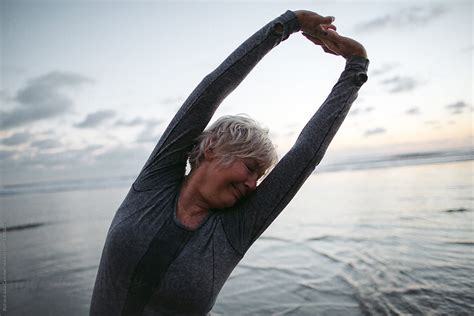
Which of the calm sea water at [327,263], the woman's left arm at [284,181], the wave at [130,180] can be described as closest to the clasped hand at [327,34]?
the woman's left arm at [284,181]

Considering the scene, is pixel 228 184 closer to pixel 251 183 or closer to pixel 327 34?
pixel 251 183

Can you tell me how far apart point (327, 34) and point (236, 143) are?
785 mm

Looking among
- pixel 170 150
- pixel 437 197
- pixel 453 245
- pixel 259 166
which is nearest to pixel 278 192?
pixel 259 166

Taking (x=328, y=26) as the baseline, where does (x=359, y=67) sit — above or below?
below

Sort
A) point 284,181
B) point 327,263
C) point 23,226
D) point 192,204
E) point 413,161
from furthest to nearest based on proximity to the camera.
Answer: point 413,161
point 23,226
point 327,263
point 192,204
point 284,181

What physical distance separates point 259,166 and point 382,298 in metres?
2.80

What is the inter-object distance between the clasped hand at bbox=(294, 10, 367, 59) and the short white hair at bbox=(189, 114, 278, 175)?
1.92 feet

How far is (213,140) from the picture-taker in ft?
5.83

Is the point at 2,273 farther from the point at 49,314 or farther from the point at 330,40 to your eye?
the point at 330,40

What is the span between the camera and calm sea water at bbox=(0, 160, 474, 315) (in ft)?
12.4

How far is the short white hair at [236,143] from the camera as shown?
1728mm

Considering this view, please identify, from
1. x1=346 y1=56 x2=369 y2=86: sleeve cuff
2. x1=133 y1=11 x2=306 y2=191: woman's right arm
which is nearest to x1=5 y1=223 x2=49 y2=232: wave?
x1=133 y1=11 x2=306 y2=191: woman's right arm

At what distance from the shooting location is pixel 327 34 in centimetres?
190

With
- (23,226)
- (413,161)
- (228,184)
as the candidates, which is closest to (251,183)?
(228,184)
